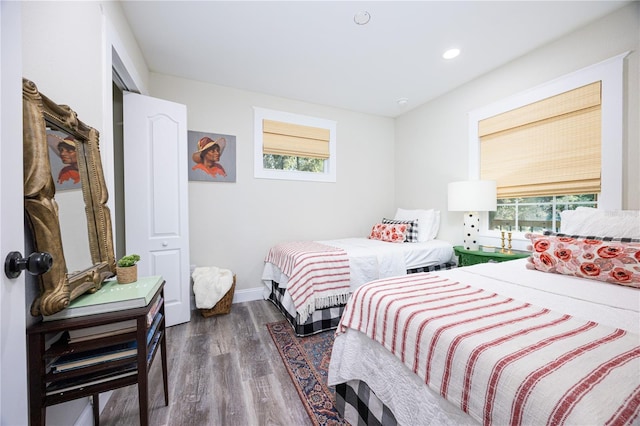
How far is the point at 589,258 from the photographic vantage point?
1483 mm

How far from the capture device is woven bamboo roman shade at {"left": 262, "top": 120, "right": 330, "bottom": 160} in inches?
130

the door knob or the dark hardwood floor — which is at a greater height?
the door knob

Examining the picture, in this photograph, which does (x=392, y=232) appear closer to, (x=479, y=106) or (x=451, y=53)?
(x=479, y=106)

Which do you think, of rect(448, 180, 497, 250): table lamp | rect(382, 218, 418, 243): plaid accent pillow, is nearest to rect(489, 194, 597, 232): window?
rect(448, 180, 497, 250): table lamp

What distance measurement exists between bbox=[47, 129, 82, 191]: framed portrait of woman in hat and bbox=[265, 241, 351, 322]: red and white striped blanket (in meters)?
1.60

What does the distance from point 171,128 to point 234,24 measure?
112 cm

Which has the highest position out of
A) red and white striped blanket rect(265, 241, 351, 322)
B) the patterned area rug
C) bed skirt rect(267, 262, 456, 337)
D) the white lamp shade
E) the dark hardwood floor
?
the white lamp shade

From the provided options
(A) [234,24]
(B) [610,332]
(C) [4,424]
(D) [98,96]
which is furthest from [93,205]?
(B) [610,332]

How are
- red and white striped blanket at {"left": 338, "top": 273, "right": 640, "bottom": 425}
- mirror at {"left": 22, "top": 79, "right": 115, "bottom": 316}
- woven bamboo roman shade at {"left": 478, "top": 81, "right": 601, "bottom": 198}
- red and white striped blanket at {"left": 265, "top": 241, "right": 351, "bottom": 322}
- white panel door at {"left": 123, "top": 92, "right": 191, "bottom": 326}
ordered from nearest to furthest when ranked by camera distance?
red and white striped blanket at {"left": 338, "top": 273, "right": 640, "bottom": 425}
mirror at {"left": 22, "top": 79, "right": 115, "bottom": 316}
woven bamboo roman shade at {"left": 478, "top": 81, "right": 601, "bottom": 198}
red and white striped blanket at {"left": 265, "top": 241, "right": 351, "bottom": 322}
white panel door at {"left": 123, "top": 92, "right": 191, "bottom": 326}

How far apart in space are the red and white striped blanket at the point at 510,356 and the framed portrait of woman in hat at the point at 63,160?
145 cm

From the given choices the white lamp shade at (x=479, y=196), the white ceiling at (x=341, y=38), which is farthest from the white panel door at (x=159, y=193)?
the white lamp shade at (x=479, y=196)

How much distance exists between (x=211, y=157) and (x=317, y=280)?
191cm

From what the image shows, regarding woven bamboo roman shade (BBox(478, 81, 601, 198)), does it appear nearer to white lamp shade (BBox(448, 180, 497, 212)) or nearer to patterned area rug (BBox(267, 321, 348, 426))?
white lamp shade (BBox(448, 180, 497, 212))

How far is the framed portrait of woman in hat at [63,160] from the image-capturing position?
39.0 inches
